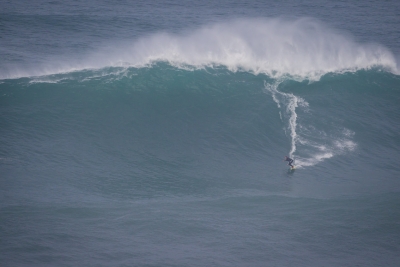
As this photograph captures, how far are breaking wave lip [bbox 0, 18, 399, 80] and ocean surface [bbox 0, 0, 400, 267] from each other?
0.48 feet

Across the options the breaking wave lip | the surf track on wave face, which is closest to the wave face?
the surf track on wave face

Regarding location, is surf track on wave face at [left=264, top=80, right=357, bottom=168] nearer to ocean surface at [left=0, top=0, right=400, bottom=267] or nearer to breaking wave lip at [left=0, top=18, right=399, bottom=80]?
ocean surface at [left=0, top=0, right=400, bottom=267]

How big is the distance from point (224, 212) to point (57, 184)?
806 centimetres

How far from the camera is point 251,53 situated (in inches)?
1391

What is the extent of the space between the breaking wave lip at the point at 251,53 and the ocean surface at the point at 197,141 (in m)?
0.15

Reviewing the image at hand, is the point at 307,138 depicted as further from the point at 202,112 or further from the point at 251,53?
the point at 251,53

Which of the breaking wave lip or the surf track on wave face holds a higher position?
the breaking wave lip

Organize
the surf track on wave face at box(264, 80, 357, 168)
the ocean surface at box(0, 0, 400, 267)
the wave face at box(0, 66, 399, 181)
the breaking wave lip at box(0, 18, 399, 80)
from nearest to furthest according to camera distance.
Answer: the ocean surface at box(0, 0, 400, 267), the surf track on wave face at box(264, 80, 357, 168), the wave face at box(0, 66, 399, 181), the breaking wave lip at box(0, 18, 399, 80)

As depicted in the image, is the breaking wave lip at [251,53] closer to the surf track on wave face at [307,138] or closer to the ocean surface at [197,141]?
the ocean surface at [197,141]

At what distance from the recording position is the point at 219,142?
27422mm

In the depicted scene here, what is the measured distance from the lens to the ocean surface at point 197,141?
62.6 ft

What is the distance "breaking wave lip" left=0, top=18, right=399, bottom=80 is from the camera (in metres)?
34.2

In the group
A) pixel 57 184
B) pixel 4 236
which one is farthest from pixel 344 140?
pixel 4 236

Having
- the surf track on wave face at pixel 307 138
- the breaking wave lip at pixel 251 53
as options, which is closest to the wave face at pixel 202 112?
the surf track on wave face at pixel 307 138
